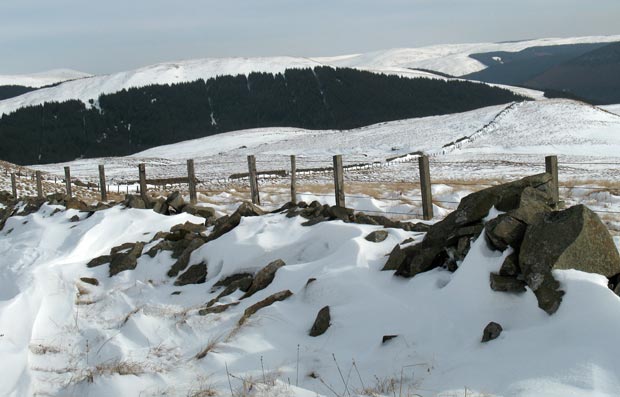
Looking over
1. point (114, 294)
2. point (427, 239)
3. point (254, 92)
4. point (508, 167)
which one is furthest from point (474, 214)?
point (254, 92)

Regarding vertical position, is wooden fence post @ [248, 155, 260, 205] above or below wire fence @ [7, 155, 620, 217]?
above

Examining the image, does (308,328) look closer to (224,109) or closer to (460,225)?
(460,225)

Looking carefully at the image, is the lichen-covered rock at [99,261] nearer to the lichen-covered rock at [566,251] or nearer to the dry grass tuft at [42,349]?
the dry grass tuft at [42,349]

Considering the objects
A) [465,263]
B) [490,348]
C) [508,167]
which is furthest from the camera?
[508,167]

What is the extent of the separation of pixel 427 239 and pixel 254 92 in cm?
16054

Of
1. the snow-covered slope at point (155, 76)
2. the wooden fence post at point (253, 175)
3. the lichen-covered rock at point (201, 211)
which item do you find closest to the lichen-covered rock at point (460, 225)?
the lichen-covered rock at point (201, 211)

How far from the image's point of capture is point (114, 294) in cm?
817

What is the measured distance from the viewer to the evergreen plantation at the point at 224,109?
438 ft

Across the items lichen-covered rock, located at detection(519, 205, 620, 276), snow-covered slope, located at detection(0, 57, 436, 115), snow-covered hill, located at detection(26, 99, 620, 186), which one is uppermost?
snow-covered slope, located at detection(0, 57, 436, 115)

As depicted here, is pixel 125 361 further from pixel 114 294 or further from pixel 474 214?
pixel 474 214

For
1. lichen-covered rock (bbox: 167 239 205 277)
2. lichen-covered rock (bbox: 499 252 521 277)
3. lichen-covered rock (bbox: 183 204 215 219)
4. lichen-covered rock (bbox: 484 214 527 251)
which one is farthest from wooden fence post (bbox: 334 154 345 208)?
lichen-covered rock (bbox: 499 252 521 277)

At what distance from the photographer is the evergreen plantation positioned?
438 ft

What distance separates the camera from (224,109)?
156 meters

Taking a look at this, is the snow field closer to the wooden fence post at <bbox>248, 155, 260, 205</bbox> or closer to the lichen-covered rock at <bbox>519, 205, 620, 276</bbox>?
the lichen-covered rock at <bbox>519, 205, 620, 276</bbox>
